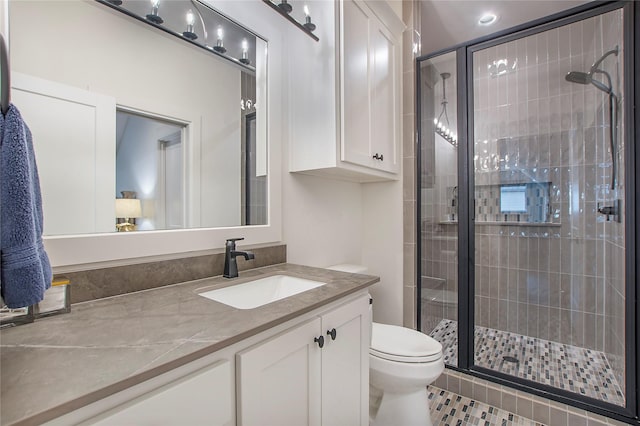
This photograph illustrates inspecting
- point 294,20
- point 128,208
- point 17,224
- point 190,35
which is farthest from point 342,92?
point 17,224

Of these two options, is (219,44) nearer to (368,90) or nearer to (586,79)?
(368,90)

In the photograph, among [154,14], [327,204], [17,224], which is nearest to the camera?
[17,224]

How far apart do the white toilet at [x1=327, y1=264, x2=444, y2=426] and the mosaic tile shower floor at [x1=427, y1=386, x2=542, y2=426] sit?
23 cm

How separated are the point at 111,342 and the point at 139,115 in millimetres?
803

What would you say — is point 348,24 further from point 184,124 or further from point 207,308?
point 207,308

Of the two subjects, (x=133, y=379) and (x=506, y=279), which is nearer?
(x=133, y=379)

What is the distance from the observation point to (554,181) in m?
1.96

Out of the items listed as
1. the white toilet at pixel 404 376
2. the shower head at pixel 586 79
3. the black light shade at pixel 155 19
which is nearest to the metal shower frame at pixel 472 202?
the shower head at pixel 586 79

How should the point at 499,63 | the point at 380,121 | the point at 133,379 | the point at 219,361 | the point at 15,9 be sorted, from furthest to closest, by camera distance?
the point at 499,63
the point at 380,121
the point at 15,9
the point at 219,361
the point at 133,379

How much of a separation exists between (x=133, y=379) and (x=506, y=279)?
7.70 ft

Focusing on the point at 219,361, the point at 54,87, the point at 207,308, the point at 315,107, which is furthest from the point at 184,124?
the point at 219,361

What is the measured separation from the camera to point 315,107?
1.57 meters

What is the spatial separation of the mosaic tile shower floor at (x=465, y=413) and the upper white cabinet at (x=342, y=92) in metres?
1.44

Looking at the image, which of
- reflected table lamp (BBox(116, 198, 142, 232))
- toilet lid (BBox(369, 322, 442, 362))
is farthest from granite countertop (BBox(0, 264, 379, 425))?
toilet lid (BBox(369, 322, 442, 362))
